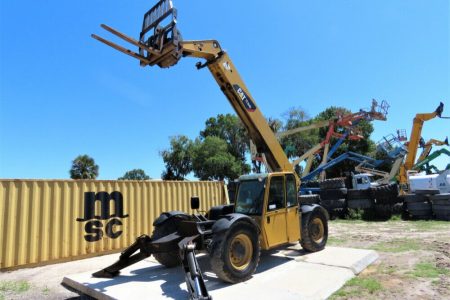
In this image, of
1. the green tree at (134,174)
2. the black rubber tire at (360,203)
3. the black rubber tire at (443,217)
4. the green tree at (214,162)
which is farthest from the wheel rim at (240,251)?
the green tree at (134,174)

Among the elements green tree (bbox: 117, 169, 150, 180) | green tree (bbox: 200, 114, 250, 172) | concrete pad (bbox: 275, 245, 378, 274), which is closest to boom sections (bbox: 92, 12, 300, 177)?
concrete pad (bbox: 275, 245, 378, 274)

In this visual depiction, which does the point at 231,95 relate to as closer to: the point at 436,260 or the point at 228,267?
the point at 228,267

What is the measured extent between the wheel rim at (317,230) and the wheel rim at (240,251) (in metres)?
2.65

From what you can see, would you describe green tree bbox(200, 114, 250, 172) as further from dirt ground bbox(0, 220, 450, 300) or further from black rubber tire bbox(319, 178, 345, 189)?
dirt ground bbox(0, 220, 450, 300)

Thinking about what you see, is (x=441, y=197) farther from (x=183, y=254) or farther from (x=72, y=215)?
(x=72, y=215)

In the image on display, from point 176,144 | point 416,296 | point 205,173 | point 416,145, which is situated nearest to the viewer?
point 416,296

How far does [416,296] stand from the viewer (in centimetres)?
533

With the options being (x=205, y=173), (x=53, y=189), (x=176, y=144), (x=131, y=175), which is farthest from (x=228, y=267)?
(x=131, y=175)

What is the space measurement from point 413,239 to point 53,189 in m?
10.5

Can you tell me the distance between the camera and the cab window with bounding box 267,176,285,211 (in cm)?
712

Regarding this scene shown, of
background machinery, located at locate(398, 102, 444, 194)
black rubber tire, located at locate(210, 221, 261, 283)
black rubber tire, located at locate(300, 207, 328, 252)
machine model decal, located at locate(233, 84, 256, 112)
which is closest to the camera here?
black rubber tire, located at locate(210, 221, 261, 283)

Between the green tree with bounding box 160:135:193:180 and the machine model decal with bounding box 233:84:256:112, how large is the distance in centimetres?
3598

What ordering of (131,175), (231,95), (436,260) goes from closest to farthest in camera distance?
(436,260), (231,95), (131,175)

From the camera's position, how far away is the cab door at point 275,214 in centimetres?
696
